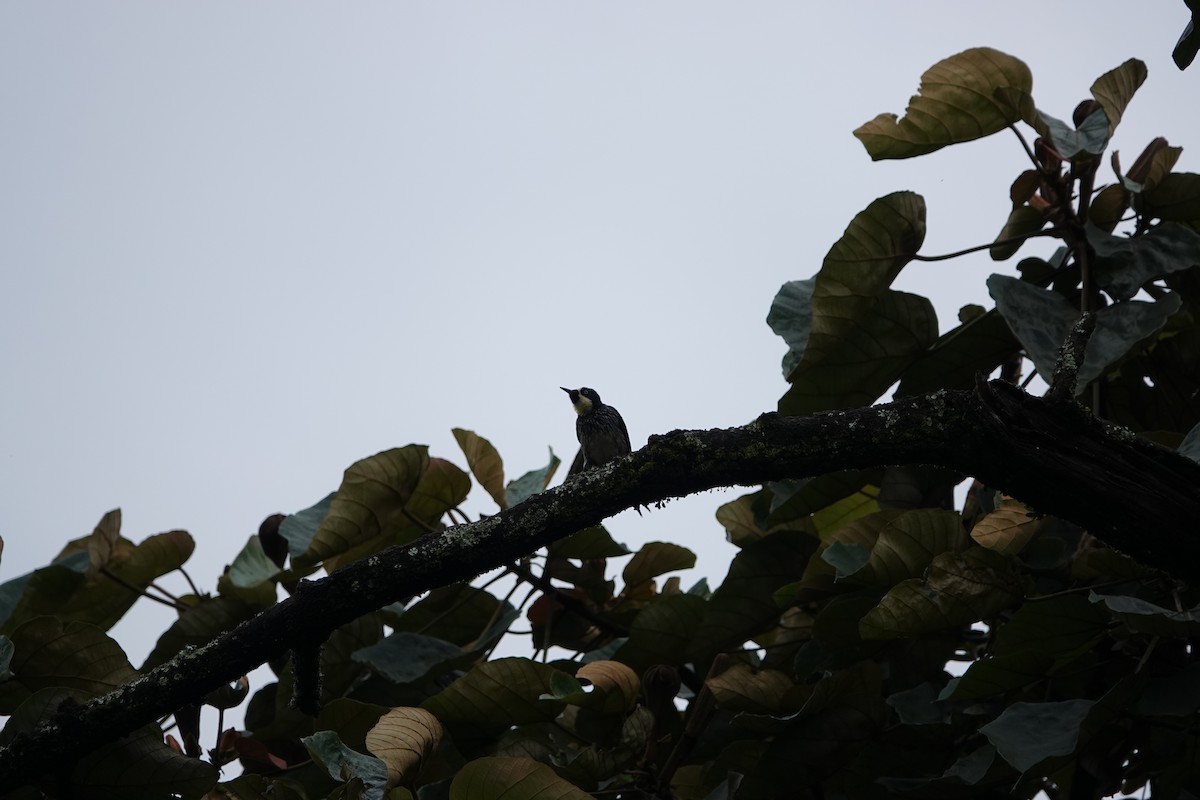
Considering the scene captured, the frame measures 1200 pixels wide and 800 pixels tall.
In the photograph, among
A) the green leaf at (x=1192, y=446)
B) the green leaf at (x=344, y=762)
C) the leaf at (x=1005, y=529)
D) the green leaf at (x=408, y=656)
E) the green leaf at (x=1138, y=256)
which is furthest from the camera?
the green leaf at (x=408, y=656)

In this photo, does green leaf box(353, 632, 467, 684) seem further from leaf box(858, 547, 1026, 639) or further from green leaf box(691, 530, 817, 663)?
leaf box(858, 547, 1026, 639)

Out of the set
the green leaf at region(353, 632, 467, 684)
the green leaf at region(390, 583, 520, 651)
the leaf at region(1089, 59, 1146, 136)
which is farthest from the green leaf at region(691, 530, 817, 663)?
the leaf at region(1089, 59, 1146, 136)

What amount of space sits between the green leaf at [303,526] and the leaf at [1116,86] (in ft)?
8.48

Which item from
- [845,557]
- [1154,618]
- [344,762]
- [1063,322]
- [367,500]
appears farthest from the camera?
[367,500]

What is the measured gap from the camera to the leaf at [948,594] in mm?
2789

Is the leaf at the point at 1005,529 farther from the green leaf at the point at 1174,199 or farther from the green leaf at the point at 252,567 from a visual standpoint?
the green leaf at the point at 252,567

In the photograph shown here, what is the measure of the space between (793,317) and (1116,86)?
116cm

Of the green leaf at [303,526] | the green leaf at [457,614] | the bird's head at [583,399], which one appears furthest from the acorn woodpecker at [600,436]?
the green leaf at [303,526]

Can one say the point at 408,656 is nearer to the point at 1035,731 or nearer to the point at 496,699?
the point at 496,699

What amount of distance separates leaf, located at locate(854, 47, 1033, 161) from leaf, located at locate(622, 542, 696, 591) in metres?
1.44

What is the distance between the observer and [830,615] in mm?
3145

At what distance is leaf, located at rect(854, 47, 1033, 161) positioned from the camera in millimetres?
3346

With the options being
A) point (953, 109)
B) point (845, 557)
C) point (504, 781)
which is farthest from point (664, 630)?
point (953, 109)

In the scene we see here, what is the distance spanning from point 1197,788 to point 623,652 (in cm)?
154
